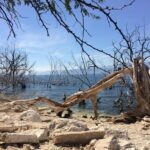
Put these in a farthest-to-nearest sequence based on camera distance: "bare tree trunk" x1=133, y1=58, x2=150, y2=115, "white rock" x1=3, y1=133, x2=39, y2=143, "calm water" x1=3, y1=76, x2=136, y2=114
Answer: "calm water" x1=3, y1=76, x2=136, y2=114, "bare tree trunk" x1=133, y1=58, x2=150, y2=115, "white rock" x1=3, y1=133, x2=39, y2=143

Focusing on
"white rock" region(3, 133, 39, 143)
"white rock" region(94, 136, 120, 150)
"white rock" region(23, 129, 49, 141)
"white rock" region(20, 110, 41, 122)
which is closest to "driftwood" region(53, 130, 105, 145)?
"white rock" region(23, 129, 49, 141)

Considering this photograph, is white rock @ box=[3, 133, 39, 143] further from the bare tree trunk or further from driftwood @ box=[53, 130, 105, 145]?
the bare tree trunk

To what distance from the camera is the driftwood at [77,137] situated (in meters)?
6.43

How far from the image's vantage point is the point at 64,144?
6.45 meters

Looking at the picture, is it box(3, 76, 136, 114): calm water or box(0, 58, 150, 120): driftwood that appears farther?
box(3, 76, 136, 114): calm water

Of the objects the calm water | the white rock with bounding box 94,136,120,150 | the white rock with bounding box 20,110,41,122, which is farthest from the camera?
the calm water

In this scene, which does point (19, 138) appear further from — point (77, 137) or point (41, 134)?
point (77, 137)

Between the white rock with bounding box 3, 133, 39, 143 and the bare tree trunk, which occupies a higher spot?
the bare tree trunk

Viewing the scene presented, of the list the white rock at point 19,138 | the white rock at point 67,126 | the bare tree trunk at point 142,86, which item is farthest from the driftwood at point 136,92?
the white rock at point 19,138

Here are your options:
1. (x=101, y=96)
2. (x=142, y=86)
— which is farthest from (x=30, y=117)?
(x=101, y=96)

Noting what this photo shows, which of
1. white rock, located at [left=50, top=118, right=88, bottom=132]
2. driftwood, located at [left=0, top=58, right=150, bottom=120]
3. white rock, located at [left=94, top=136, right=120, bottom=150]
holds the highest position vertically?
driftwood, located at [left=0, top=58, right=150, bottom=120]

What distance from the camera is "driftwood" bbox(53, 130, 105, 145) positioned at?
21.1ft

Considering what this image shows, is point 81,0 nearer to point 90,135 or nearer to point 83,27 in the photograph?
point 83,27

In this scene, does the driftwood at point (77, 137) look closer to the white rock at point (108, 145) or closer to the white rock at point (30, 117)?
the white rock at point (108, 145)
